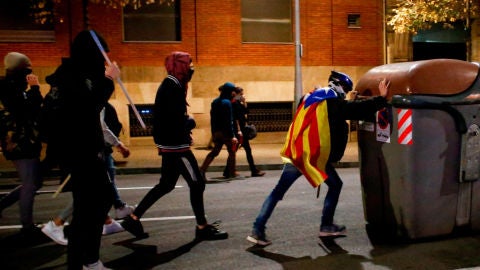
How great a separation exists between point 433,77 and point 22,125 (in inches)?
157

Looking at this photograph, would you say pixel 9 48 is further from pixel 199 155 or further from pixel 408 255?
pixel 408 255

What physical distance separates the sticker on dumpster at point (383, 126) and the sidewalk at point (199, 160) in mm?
6085

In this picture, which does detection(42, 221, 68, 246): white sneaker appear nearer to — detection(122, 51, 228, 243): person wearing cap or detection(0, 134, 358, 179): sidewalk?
detection(122, 51, 228, 243): person wearing cap

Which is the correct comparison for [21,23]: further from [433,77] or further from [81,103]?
[433,77]

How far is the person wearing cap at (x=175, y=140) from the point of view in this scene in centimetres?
514

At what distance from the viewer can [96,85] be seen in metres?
3.87

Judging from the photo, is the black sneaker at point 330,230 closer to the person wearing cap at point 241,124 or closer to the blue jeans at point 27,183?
the blue jeans at point 27,183

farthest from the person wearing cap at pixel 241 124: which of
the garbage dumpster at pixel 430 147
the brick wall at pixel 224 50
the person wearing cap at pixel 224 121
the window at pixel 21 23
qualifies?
the window at pixel 21 23

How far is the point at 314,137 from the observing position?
4766 millimetres

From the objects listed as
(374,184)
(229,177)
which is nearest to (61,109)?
(374,184)

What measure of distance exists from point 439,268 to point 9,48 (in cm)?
1361

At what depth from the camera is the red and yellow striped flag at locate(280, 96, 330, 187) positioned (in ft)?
15.6

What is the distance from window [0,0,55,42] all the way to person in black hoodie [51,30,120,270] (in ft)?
38.8

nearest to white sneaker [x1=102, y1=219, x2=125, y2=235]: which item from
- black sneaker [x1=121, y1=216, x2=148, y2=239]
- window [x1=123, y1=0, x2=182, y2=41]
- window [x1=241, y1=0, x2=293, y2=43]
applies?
black sneaker [x1=121, y1=216, x2=148, y2=239]
